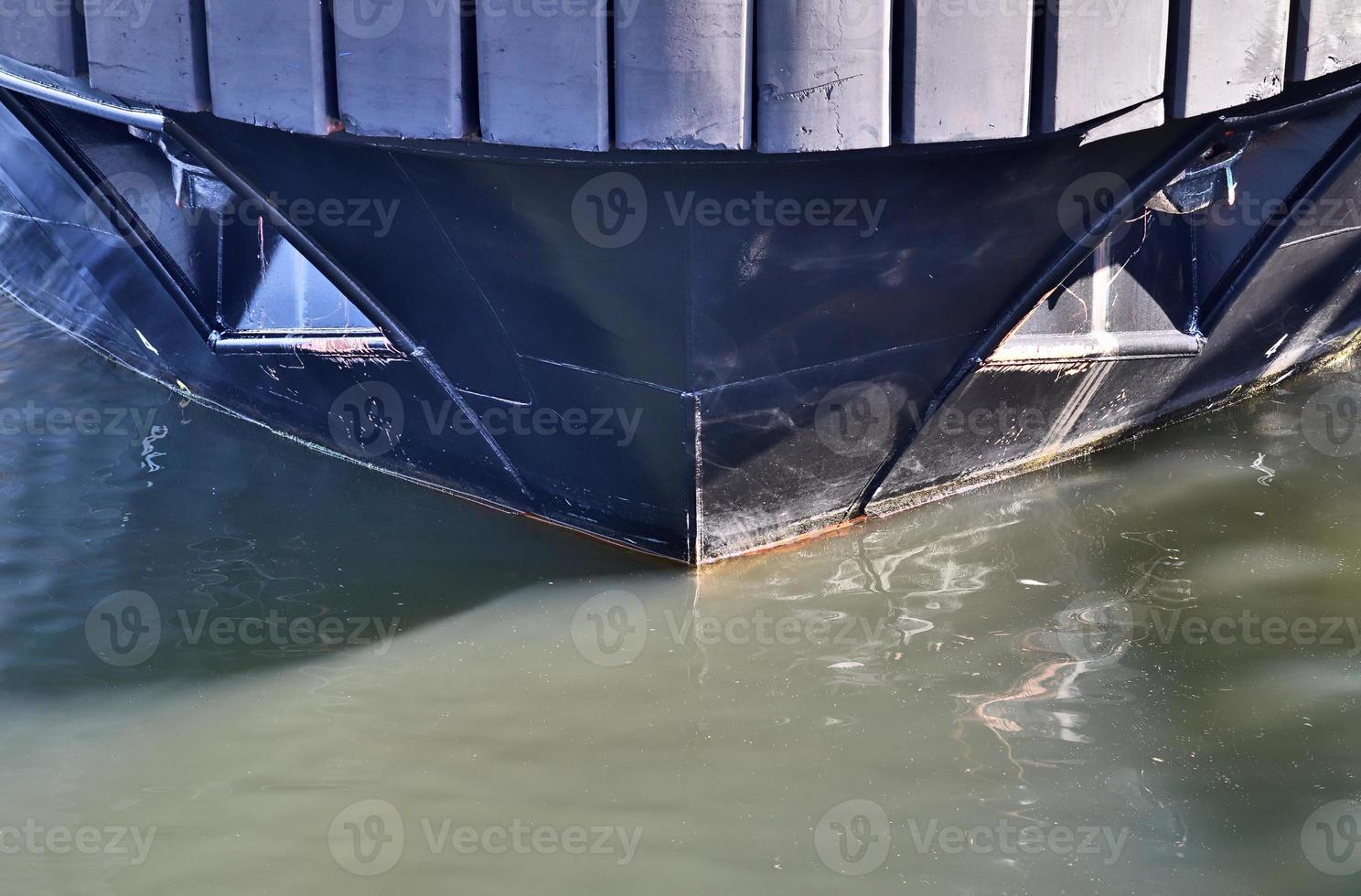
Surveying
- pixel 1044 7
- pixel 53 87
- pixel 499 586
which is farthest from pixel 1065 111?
pixel 53 87

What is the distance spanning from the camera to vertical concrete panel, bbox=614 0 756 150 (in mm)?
2559

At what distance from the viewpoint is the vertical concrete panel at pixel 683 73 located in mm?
2559

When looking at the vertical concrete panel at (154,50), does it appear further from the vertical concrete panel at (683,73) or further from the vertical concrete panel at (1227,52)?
the vertical concrete panel at (1227,52)

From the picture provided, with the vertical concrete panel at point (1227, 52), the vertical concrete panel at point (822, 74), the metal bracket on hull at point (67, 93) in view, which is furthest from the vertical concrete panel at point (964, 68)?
the metal bracket on hull at point (67, 93)

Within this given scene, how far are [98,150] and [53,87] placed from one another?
33 centimetres

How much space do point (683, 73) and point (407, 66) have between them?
22.6 inches

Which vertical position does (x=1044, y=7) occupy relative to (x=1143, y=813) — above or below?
above

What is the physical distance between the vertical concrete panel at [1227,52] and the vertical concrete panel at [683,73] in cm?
90

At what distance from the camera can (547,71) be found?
2613mm

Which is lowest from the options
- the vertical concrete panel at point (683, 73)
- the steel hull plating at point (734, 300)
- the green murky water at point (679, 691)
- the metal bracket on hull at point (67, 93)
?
the green murky water at point (679, 691)

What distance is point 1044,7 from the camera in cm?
267

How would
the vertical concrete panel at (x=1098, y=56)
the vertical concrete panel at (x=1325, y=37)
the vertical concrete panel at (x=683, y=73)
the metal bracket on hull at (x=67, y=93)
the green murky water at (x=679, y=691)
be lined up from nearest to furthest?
1. the green murky water at (x=679, y=691)
2. the vertical concrete panel at (x=683, y=73)
3. the vertical concrete panel at (x=1098, y=56)
4. the vertical concrete panel at (x=1325, y=37)
5. the metal bracket on hull at (x=67, y=93)

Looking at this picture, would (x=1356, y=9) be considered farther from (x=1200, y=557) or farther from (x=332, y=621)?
(x=332, y=621)

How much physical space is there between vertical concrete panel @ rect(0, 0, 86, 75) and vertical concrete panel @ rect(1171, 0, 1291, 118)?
7.97ft
